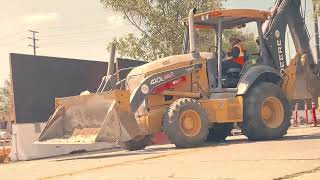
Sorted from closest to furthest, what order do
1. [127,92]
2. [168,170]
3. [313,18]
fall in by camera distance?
[168,170], [127,92], [313,18]

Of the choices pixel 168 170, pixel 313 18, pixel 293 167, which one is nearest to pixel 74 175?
pixel 168 170

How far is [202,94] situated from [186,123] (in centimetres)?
120

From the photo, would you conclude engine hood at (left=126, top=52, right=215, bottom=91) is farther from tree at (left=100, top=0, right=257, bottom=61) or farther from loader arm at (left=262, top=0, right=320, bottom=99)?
tree at (left=100, top=0, right=257, bottom=61)

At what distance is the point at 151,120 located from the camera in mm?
12039

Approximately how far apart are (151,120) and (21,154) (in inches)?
176

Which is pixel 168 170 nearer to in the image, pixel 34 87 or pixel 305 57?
pixel 305 57

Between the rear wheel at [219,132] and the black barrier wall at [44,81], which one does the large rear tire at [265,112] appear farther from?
the black barrier wall at [44,81]

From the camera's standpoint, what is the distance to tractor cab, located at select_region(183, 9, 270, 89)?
12.9 metres

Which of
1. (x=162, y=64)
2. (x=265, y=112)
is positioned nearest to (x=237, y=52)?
(x=265, y=112)

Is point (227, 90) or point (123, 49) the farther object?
point (123, 49)

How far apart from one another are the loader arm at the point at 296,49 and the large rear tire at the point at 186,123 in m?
2.64

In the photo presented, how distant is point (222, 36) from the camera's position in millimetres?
13273

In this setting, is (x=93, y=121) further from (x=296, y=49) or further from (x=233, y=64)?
(x=296, y=49)

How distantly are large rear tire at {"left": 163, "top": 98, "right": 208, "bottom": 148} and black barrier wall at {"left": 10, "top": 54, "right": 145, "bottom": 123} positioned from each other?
5030 mm
